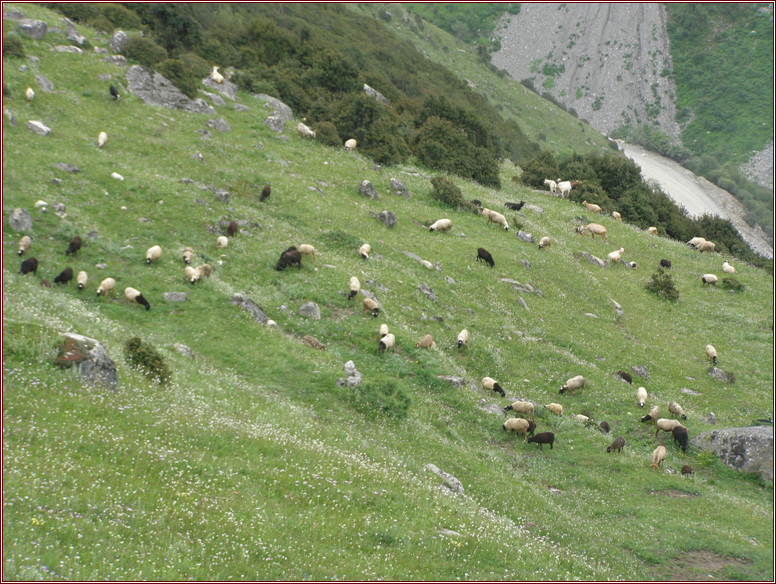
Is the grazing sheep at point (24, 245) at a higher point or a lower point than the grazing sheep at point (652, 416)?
lower

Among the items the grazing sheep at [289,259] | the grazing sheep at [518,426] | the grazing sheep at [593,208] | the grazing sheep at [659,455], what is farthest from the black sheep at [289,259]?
the grazing sheep at [593,208]

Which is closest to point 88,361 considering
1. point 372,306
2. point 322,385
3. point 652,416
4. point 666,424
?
point 322,385

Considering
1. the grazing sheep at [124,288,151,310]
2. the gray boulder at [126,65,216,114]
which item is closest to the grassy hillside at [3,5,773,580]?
the grazing sheep at [124,288,151,310]

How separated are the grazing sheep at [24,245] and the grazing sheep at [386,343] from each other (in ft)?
44.4

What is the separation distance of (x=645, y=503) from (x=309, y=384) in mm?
10815

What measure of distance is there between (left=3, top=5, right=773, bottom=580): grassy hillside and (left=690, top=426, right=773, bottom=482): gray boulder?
58cm

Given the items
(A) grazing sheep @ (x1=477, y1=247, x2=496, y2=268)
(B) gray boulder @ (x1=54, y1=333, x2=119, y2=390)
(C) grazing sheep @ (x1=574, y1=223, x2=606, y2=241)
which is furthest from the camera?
(C) grazing sheep @ (x1=574, y1=223, x2=606, y2=241)

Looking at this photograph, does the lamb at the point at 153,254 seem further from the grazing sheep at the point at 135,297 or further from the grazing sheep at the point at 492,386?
the grazing sheep at the point at 492,386

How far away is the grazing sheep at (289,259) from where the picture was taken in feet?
83.4

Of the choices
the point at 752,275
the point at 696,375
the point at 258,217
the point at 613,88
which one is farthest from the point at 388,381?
the point at 613,88

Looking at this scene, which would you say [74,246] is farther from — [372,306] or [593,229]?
[593,229]

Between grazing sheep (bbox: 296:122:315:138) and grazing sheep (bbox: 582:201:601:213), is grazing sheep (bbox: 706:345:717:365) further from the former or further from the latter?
grazing sheep (bbox: 296:122:315:138)

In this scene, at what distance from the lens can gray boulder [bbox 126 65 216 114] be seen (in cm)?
3812

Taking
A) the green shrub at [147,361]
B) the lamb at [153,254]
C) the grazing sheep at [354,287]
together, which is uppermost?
the grazing sheep at [354,287]
